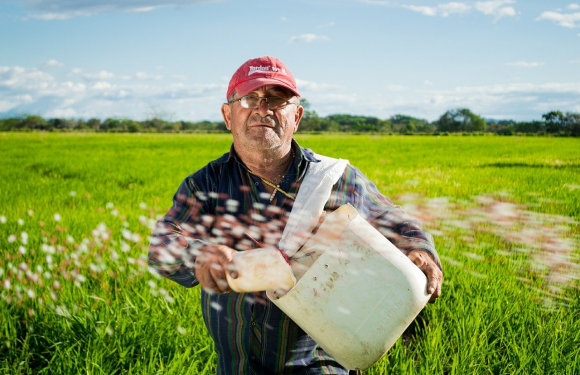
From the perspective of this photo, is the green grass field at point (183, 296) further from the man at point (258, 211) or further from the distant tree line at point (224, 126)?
the distant tree line at point (224, 126)

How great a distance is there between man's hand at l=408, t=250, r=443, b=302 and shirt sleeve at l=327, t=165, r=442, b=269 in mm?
44

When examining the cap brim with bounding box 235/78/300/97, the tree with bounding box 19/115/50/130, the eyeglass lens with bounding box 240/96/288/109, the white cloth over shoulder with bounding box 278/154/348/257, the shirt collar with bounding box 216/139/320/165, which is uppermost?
the tree with bounding box 19/115/50/130

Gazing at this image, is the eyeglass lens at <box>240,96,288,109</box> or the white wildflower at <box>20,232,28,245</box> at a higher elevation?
the eyeglass lens at <box>240,96,288,109</box>

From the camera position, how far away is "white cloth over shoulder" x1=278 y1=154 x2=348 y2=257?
1.29 metres

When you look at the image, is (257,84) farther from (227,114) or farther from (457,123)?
(457,123)

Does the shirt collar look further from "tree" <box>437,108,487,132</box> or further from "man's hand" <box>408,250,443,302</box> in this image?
"tree" <box>437,108,487,132</box>

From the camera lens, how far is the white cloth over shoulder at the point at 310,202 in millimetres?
1291

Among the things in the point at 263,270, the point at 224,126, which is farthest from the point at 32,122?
the point at 263,270

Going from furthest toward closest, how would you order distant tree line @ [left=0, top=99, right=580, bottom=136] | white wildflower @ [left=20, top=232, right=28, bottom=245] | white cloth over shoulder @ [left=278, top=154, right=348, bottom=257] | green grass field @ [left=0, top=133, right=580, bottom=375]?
distant tree line @ [left=0, top=99, right=580, bottom=136]
white wildflower @ [left=20, top=232, right=28, bottom=245]
green grass field @ [left=0, top=133, right=580, bottom=375]
white cloth over shoulder @ [left=278, top=154, right=348, bottom=257]

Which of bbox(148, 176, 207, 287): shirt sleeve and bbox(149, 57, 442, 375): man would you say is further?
bbox(149, 57, 442, 375): man

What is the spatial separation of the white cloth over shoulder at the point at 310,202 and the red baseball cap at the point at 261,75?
294 mm

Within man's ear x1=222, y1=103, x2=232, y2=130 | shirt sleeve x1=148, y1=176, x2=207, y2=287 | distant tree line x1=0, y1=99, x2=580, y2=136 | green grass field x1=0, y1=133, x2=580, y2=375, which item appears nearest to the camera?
shirt sleeve x1=148, y1=176, x2=207, y2=287

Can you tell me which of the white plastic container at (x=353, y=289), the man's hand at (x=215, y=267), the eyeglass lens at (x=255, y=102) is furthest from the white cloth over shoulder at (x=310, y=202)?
the eyeglass lens at (x=255, y=102)

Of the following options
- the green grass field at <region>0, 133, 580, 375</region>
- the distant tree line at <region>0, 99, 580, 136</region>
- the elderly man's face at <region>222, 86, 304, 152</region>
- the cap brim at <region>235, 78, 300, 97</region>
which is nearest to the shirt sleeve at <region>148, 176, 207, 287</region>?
the elderly man's face at <region>222, 86, 304, 152</region>
